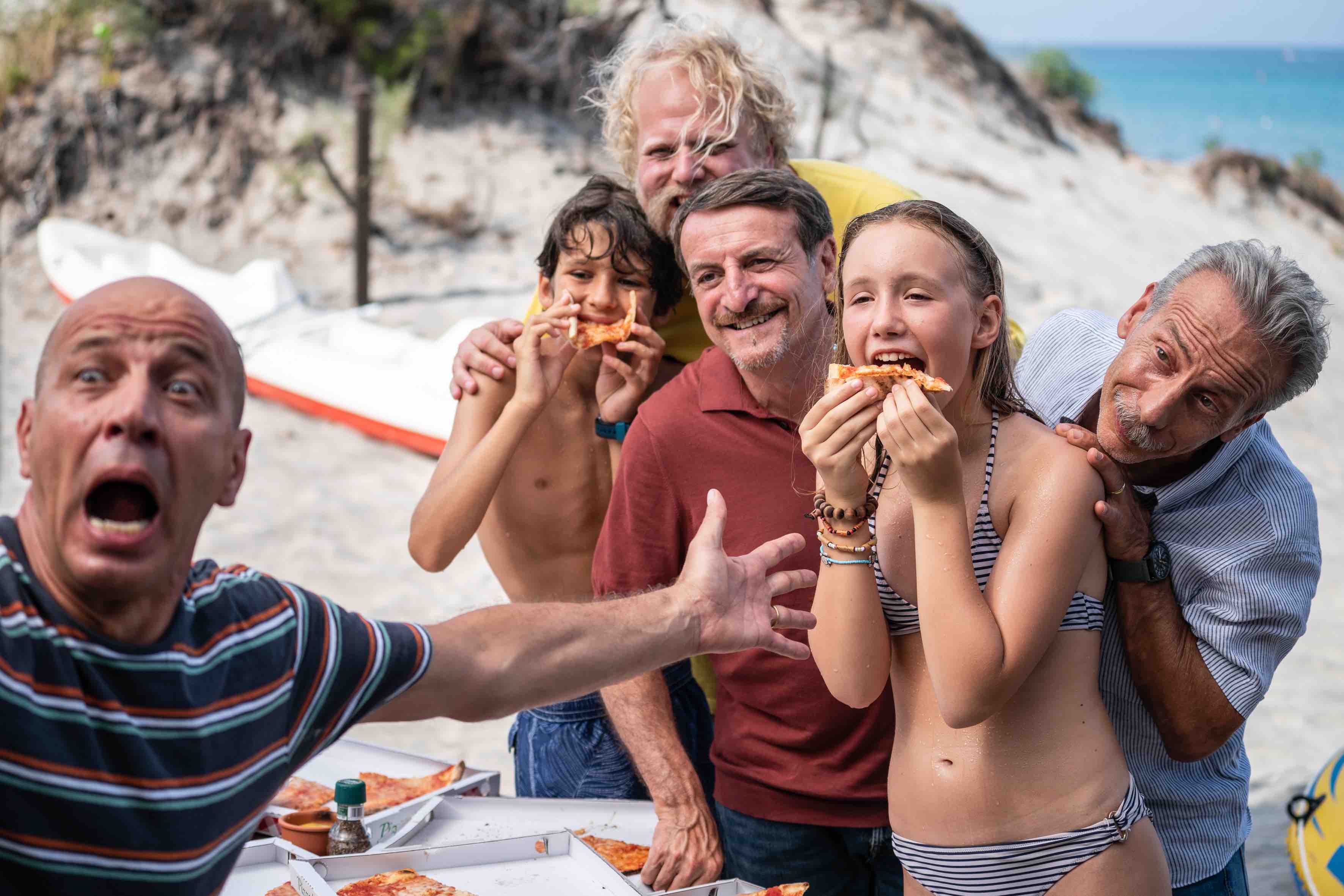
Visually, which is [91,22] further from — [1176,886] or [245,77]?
[1176,886]

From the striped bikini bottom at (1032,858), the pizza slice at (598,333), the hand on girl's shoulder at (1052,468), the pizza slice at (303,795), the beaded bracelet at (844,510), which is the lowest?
the pizza slice at (303,795)

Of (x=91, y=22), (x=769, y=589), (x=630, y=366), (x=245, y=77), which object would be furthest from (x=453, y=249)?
(x=769, y=589)

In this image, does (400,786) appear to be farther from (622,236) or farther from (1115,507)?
(1115,507)

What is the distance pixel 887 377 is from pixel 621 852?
50.6 inches

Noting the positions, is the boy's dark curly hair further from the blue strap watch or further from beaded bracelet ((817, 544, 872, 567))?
beaded bracelet ((817, 544, 872, 567))

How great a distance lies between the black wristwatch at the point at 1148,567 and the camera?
7.81 ft

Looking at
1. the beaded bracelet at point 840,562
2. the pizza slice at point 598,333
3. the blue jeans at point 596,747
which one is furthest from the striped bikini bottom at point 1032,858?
the pizza slice at point 598,333

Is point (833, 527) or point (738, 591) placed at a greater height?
point (833, 527)

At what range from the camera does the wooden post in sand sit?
1273 cm

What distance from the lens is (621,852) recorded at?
2.80m

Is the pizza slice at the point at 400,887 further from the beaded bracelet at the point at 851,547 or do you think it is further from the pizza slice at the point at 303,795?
the beaded bracelet at the point at 851,547

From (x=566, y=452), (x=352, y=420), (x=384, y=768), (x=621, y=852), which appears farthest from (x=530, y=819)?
(x=352, y=420)

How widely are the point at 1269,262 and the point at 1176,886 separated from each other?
1288 mm

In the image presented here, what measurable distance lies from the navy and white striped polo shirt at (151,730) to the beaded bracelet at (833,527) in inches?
37.6
